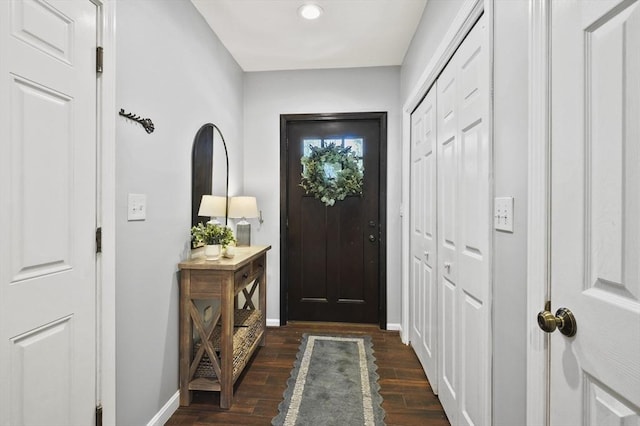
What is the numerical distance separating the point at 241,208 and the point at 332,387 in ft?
5.06

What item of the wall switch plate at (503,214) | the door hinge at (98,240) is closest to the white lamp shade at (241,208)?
the door hinge at (98,240)

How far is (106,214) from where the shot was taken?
1.33m

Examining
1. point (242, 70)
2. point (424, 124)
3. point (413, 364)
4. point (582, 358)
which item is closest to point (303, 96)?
point (242, 70)

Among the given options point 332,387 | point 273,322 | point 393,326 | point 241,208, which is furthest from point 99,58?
point 393,326

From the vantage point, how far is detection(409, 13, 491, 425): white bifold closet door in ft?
4.12

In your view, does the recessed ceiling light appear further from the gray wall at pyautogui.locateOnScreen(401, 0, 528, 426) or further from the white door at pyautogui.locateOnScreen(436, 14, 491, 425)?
the gray wall at pyautogui.locateOnScreen(401, 0, 528, 426)

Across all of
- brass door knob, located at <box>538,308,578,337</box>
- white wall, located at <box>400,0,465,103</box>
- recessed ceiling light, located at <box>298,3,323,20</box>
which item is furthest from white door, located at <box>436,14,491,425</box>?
recessed ceiling light, located at <box>298,3,323,20</box>

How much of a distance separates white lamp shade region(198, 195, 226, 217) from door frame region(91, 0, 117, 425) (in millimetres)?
834

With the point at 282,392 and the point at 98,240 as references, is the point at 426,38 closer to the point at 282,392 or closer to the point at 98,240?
the point at 98,240

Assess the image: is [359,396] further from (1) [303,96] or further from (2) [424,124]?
(1) [303,96]

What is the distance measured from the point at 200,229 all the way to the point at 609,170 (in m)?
2.00

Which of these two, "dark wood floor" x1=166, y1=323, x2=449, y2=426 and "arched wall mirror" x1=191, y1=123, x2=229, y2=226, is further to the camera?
"arched wall mirror" x1=191, y1=123, x2=229, y2=226

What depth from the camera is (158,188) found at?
1.72 m

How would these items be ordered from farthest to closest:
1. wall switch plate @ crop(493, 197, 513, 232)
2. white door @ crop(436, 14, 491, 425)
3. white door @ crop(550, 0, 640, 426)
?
white door @ crop(436, 14, 491, 425), wall switch plate @ crop(493, 197, 513, 232), white door @ crop(550, 0, 640, 426)
